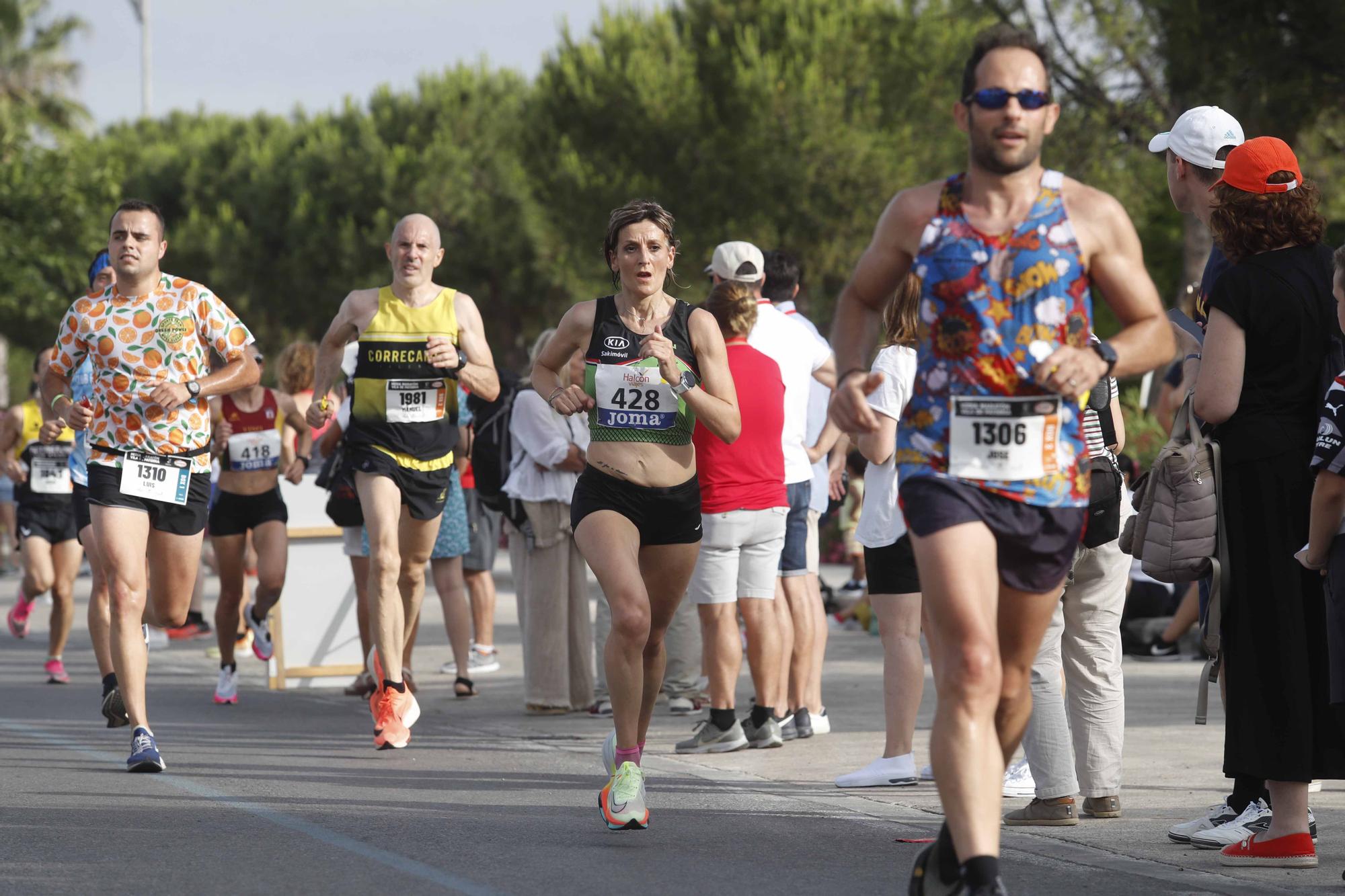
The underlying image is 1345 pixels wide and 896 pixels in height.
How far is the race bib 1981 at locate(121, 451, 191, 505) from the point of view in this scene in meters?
7.67

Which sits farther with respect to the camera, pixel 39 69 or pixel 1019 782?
pixel 39 69

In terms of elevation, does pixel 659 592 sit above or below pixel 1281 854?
above

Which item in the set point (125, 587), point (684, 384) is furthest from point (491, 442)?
point (684, 384)

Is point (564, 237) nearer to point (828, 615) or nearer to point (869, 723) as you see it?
point (828, 615)

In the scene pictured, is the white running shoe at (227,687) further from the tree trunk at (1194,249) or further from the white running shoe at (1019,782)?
the tree trunk at (1194,249)

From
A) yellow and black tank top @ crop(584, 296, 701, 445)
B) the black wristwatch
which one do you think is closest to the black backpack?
yellow and black tank top @ crop(584, 296, 701, 445)

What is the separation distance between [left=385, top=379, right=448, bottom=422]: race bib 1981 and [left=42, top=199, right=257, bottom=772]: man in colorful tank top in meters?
0.79

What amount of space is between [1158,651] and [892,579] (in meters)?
5.05

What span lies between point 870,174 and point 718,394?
23.5 m

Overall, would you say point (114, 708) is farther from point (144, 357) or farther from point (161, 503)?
point (144, 357)

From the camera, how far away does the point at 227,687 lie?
10258mm

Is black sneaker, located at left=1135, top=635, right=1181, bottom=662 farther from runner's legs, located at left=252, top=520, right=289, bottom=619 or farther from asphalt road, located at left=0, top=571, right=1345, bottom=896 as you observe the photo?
runner's legs, located at left=252, top=520, right=289, bottom=619

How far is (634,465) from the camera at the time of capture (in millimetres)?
6434

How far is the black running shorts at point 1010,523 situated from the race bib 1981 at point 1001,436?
0.06m
